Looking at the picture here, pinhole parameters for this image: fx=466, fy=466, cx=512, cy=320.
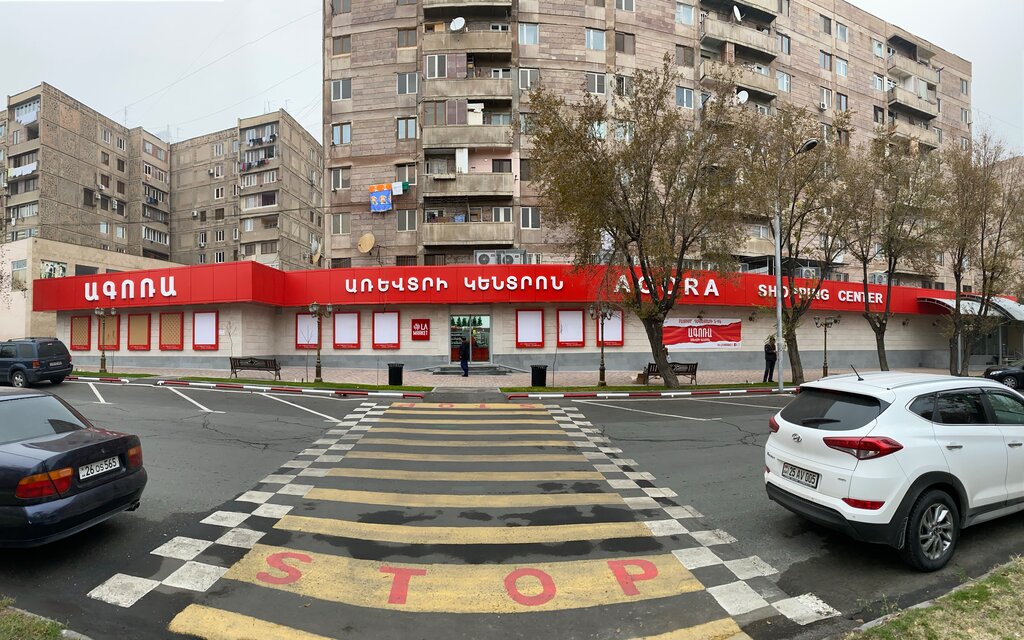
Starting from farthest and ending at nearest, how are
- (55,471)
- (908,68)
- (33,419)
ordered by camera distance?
(908,68) → (33,419) → (55,471)

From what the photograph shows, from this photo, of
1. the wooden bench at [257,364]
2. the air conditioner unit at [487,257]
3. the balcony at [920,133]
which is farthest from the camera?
the balcony at [920,133]

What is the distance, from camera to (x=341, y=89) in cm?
3083

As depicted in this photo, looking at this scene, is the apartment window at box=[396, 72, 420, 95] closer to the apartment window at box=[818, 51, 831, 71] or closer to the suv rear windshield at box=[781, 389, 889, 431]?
the suv rear windshield at box=[781, 389, 889, 431]

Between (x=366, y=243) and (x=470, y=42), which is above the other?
(x=470, y=42)

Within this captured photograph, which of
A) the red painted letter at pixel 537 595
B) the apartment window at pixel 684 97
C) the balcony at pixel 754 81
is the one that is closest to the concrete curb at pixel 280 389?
the red painted letter at pixel 537 595

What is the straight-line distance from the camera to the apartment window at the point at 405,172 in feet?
99.6

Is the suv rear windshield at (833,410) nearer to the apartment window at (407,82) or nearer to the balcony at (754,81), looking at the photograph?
the apartment window at (407,82)

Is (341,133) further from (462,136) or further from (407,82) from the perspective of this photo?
(462,136)

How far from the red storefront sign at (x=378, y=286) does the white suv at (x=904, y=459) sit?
56.7 ft

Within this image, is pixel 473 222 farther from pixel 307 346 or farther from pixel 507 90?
pixel 307 346

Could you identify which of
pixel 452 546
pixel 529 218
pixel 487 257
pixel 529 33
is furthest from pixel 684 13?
pixel 452 546

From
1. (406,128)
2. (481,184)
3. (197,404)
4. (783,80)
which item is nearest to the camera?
(197,404)

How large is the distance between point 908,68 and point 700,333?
3839cm

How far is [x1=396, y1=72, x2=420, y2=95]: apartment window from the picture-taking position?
3038cm
